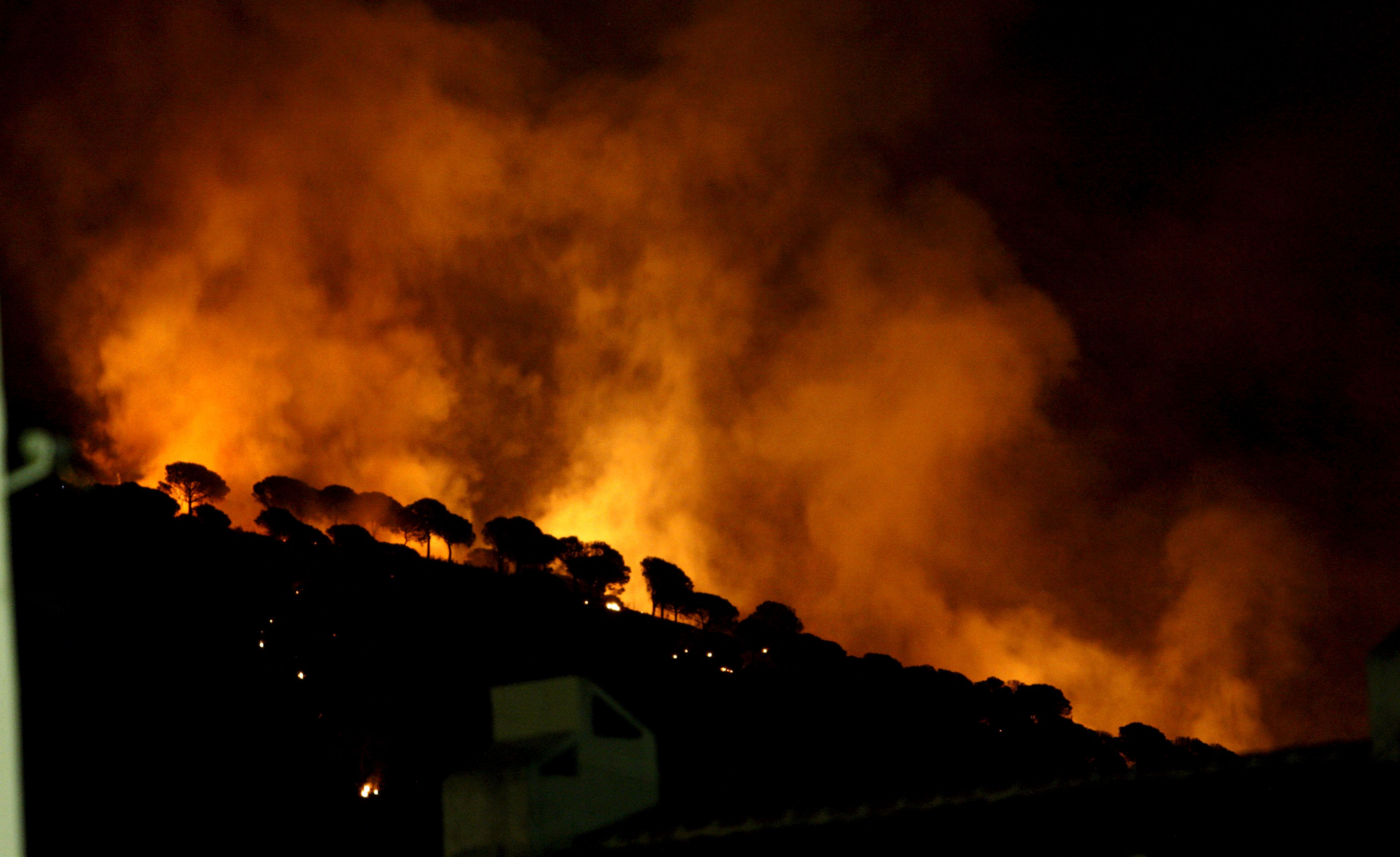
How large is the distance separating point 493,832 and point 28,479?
6110 mm

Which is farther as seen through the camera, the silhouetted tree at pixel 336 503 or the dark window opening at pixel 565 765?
the silhouetted tree at pixel 336 503

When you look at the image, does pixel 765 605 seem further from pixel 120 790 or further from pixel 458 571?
pixel 120 790

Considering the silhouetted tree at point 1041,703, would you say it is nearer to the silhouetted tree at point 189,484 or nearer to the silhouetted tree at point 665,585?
the silhouetted tree at point 665,585

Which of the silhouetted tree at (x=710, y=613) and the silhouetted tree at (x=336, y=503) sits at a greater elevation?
the silhouetted tree at (x=336, y=503)

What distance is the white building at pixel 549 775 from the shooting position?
11039 millimetres

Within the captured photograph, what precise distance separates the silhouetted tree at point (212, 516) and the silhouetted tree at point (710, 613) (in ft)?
119

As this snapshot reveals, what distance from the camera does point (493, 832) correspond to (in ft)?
36.1

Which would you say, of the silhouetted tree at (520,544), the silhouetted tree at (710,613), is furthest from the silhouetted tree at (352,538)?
the silhouetted tree at (710,613)

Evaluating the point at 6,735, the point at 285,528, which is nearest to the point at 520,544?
the point at 285,528

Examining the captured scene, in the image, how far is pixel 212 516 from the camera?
84.8 m

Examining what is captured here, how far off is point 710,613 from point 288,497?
3725 cm

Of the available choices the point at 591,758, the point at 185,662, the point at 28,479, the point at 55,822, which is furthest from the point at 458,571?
the point at 28,479

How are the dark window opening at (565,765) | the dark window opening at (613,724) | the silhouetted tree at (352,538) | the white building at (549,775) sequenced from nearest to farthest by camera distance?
the white building at (549,775), the dark window opening at (565,765), the dark window opening at (613,724), the silhouetted tree at (352,538)

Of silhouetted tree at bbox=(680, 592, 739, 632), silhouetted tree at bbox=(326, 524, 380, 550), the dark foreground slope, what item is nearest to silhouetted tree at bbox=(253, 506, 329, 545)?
silhouetted tree at bbox=(326, 524, 380, 550)
